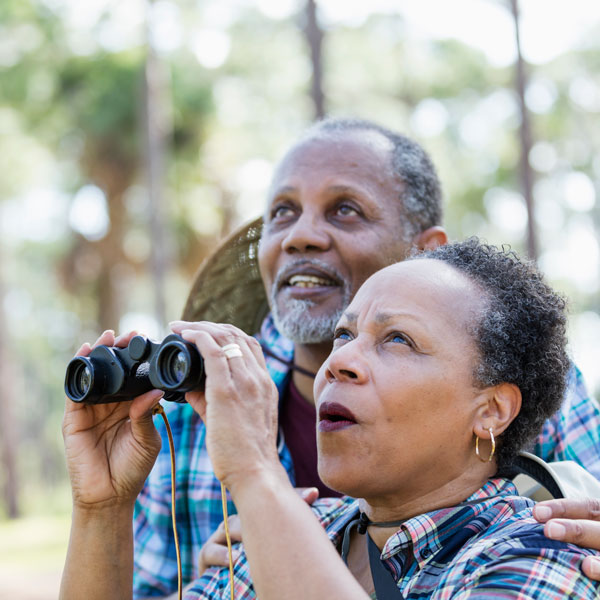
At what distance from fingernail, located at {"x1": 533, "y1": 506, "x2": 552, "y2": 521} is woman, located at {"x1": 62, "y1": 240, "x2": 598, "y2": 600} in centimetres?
6

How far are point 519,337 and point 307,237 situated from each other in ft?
4.14

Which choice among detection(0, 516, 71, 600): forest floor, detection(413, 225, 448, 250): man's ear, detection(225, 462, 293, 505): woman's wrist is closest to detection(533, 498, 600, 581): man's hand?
detection(225, 462, 293, 505): woman's wrist

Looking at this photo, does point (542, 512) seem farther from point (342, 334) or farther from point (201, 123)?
point (201, 123)

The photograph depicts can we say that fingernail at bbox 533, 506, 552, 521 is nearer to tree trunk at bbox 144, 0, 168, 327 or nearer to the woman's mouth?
the woman's mouth

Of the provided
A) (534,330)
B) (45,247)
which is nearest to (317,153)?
(534,330)

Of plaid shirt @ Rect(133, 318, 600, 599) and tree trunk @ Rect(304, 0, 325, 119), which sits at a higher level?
tree trunk @ Rect(304, 0, 325, 119)

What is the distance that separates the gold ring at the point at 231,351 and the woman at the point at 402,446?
19mm

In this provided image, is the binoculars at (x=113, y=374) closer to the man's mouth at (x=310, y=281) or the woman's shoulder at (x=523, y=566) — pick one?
the woman's shoulder at (x=523, y=566)

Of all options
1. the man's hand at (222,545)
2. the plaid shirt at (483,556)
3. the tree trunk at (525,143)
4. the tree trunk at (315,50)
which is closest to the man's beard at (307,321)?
the man's hand at (222,545)

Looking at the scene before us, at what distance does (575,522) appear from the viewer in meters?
1.94

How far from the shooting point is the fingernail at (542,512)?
1995 mm

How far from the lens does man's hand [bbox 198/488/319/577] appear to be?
8.56ft

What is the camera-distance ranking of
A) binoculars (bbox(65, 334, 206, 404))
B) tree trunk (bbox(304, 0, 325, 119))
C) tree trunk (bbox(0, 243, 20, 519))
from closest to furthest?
1. binoculars (bbox(65, 334, 206, 404))
2. tree trunk (bbox(304, 0, 325, 119))
3. tree trunk (bbox(0, 243, 20, 519))

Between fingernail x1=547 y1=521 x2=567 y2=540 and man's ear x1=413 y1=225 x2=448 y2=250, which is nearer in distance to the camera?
fingernail x1=547 y1=521 x2=567 y2=540
